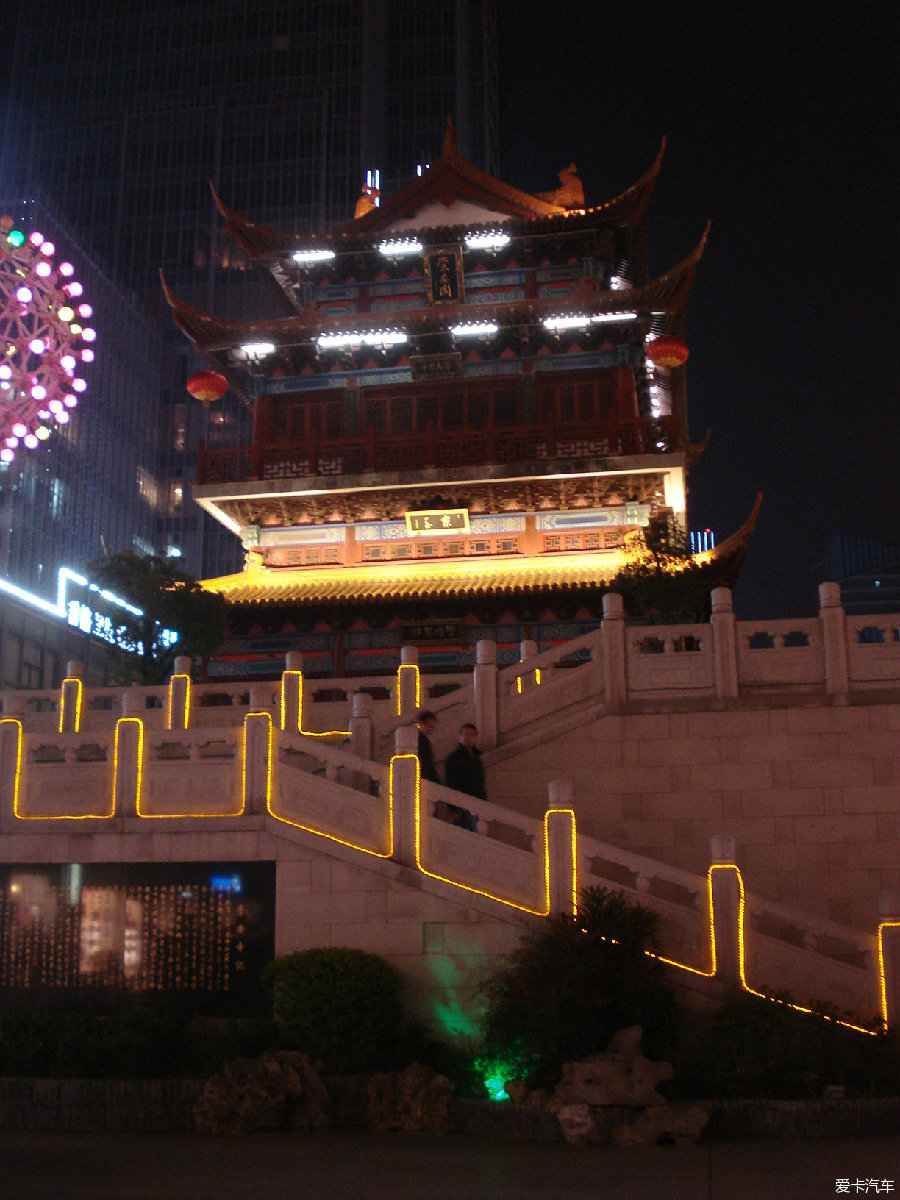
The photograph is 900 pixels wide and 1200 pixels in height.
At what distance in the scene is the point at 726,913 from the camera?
10.1m

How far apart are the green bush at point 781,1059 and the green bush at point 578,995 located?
351 mm

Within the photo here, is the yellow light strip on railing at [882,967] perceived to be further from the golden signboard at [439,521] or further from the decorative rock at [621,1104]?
the golden signboard at [439,521]

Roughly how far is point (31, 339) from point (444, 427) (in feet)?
40.5

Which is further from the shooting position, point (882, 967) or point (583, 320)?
point (583, 320)

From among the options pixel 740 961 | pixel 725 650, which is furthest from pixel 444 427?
pixel 740 961

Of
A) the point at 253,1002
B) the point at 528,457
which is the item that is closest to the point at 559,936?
the point at 253,1002

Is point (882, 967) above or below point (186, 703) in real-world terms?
below

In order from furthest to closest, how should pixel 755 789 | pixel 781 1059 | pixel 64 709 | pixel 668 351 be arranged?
1. pixel 668 351
2. pixel 64 709
3. pixel 755 789
4. pixel 781 1059

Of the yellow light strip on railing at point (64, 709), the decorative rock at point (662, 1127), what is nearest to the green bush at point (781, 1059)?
the decorative rock at point (662, 1127)

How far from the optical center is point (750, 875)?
1244 cm

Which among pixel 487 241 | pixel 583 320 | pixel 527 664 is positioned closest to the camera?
pixel 527 664

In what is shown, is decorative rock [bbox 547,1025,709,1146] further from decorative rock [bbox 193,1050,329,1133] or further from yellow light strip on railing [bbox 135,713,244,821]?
yellow light strip on railing [bbox 135,713,244,821]

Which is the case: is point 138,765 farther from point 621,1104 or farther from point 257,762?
point 621,1104

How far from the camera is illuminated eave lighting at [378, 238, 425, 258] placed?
2648cm
